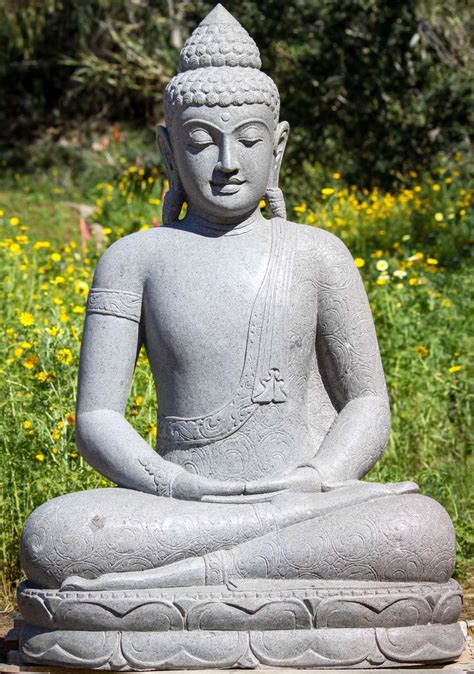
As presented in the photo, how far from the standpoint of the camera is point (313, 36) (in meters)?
12.9

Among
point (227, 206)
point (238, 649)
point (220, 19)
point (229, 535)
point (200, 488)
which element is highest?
point (220, 19)

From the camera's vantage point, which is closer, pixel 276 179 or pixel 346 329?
pixel 346 329

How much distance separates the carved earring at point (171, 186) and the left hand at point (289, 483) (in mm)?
1120

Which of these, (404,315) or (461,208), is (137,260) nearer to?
(404,315)

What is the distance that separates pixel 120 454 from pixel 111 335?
44 centimetres

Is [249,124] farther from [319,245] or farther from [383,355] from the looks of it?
[383,355]

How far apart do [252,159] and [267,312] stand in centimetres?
57

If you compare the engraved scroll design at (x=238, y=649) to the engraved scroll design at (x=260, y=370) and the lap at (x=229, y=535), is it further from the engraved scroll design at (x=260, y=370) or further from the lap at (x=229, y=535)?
the engraved scroll design at (x=260, y=370)

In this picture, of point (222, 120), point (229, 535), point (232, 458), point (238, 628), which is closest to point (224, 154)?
point (222, 120)

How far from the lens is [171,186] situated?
5062 millimetres

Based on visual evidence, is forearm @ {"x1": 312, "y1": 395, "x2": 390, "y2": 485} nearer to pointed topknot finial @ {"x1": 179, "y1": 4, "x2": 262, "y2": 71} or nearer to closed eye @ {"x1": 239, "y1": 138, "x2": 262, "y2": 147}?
closed eye @ {"x1": 239, "y1": 138, "x2": 262, "y2": 147}

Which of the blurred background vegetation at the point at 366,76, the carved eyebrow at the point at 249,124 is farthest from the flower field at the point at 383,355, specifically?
the blurred background vegetation at the point at 366,76

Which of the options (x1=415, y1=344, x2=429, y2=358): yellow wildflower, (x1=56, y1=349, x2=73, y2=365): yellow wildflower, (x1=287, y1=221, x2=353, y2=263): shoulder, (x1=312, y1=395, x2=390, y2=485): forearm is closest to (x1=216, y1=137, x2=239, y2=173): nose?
(x1=287, y1=221, x2=353, y2=263): shoulder

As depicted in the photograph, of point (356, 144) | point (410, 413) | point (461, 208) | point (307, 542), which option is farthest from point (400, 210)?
point (307, 542)
